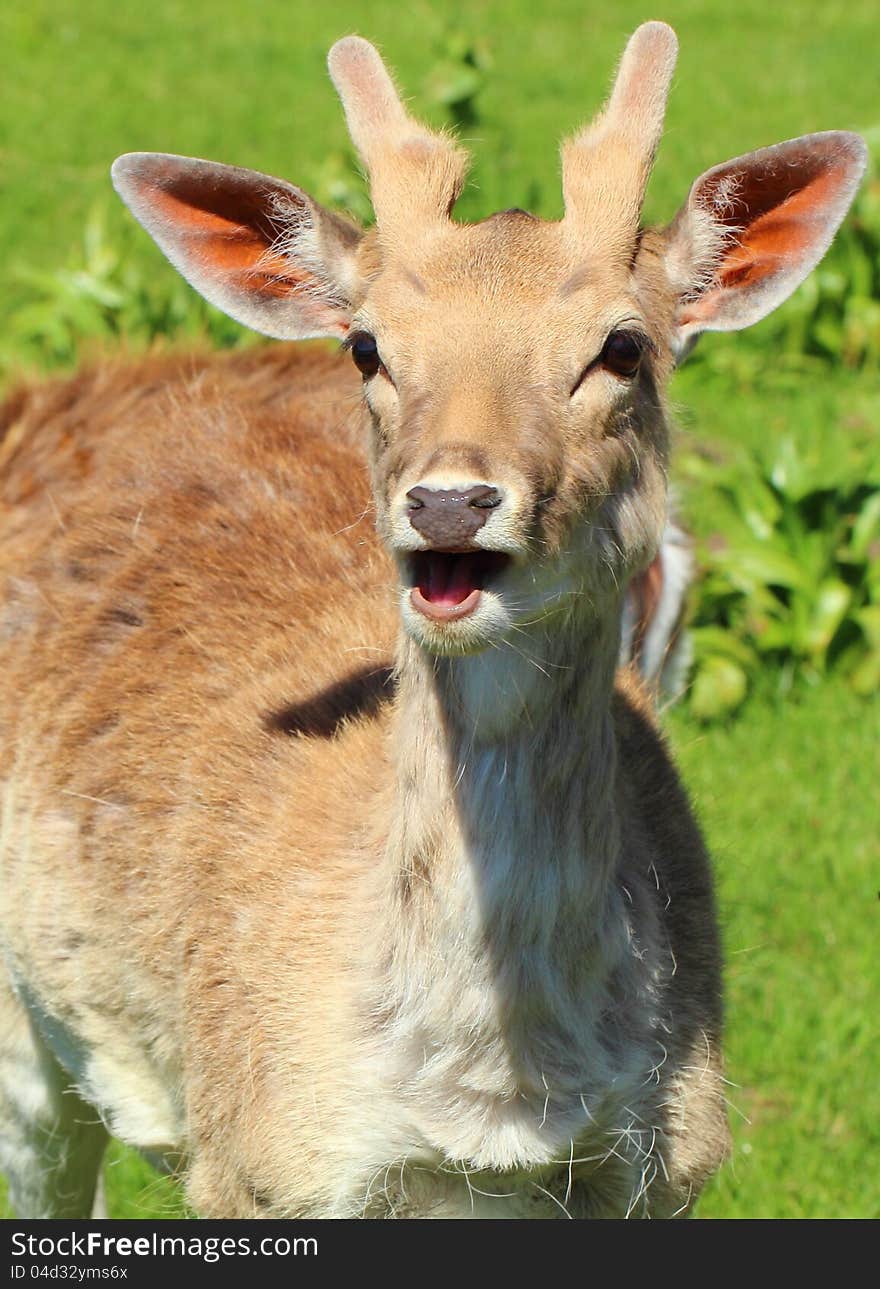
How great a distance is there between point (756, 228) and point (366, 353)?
91cm

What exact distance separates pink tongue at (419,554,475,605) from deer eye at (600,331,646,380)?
547mm

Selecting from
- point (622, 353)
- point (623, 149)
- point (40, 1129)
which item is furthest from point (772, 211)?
point (40, 1129)

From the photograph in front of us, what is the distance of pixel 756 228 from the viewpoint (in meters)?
3.69

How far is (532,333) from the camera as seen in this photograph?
3.19 meters

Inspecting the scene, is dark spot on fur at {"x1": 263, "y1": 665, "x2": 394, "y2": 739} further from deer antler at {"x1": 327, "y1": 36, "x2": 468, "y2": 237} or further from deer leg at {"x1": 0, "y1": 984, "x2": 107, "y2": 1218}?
deer leg at {"x1": 0, "y1": 984, "x2": 107, "y2": 1218}

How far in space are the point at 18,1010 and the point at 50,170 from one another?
1019cm

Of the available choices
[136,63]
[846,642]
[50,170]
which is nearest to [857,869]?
[846,642]

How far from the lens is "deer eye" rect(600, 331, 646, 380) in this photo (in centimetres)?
328

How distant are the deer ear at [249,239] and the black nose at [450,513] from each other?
1011 millimetres

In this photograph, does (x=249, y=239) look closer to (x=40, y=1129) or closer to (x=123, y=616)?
(x=123, y=616)

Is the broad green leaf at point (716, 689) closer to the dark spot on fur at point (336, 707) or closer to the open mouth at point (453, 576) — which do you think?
the dark spot on fur at point (336, 707)

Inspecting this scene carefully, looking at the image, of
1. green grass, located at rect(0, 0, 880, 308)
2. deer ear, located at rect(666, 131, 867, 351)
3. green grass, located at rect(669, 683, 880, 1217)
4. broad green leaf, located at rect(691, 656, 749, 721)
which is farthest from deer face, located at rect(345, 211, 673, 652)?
green grass, located at rect(0, 0, 880, 308)

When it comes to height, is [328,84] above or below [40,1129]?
below

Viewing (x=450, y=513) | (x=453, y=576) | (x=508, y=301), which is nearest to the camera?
(x=450, y=513)
